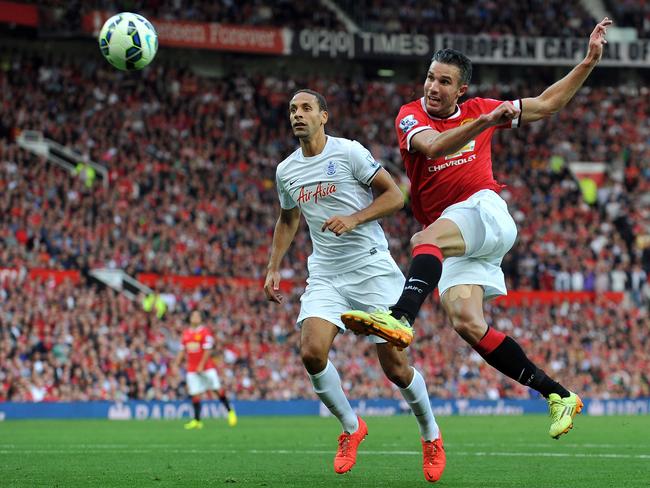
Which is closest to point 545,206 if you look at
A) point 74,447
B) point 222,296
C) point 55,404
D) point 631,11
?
point 631,11

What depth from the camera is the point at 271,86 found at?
36.9 m

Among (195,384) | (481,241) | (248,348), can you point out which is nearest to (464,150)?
(481,241)

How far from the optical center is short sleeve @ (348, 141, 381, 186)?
974cm

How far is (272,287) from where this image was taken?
10062mm

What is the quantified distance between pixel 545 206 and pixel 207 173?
9.96m

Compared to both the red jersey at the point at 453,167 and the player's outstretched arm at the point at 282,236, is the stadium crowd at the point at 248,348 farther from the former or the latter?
the red jersey at the point at 453,167

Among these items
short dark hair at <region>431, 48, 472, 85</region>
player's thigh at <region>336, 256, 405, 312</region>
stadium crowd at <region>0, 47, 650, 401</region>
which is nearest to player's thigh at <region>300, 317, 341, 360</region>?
player's thigh at <region>336, 256, 405, 312</region>

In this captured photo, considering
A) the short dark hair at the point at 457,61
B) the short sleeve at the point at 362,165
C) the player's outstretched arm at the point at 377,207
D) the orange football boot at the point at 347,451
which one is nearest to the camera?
the short dark hair at the point at 457,61

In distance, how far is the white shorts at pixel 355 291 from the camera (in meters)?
9.75

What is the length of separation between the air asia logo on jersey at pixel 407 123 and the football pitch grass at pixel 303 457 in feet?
8.38

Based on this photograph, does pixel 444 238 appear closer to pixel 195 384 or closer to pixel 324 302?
pixel 324 302

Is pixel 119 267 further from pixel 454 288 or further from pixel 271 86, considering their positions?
pixel 454 288

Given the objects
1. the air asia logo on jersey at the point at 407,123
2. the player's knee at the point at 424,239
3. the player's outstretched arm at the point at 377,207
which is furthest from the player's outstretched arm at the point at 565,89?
the player's outstretched arm at the point at 377,207

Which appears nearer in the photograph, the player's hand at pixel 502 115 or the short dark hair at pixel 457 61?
the player's hand at pixel 502 115
